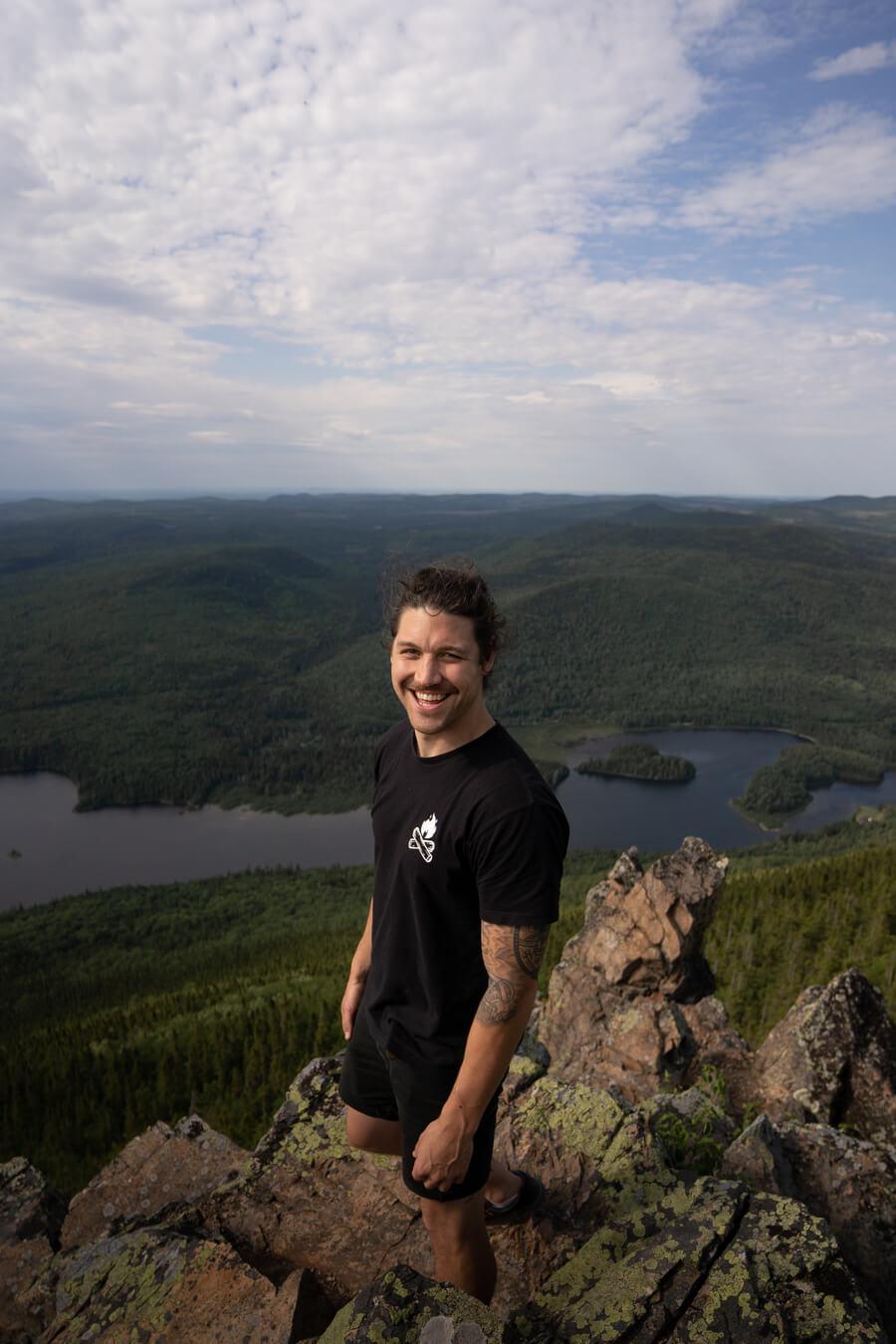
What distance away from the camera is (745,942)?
70.3 ft

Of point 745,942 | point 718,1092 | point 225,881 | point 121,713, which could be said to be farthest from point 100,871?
point 718,1092

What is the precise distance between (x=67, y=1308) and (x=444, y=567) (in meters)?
5.46

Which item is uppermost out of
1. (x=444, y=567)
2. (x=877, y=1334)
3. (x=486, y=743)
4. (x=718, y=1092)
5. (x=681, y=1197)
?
(x=444, y=567)

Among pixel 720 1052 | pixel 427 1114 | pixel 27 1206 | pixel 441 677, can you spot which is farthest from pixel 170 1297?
pixel 720 1052

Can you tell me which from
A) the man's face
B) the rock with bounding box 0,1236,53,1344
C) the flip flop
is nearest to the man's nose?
the man's face

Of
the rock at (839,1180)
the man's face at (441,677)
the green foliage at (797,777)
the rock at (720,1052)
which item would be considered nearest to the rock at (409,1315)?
the man's face at (441,677)

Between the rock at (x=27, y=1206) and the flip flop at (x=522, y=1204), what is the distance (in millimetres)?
4072

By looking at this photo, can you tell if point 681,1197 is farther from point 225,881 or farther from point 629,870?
point 225,881

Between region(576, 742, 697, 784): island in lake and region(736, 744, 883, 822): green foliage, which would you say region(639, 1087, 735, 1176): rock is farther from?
region(576, 742, 697, 784): island in lake

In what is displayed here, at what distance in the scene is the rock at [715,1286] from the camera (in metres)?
3.40

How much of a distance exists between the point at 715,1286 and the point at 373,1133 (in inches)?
99.4

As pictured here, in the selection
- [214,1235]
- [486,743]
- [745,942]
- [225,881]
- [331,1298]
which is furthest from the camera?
[225,881]

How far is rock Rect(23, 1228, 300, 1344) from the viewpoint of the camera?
416 cm

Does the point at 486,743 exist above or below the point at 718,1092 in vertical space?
above
